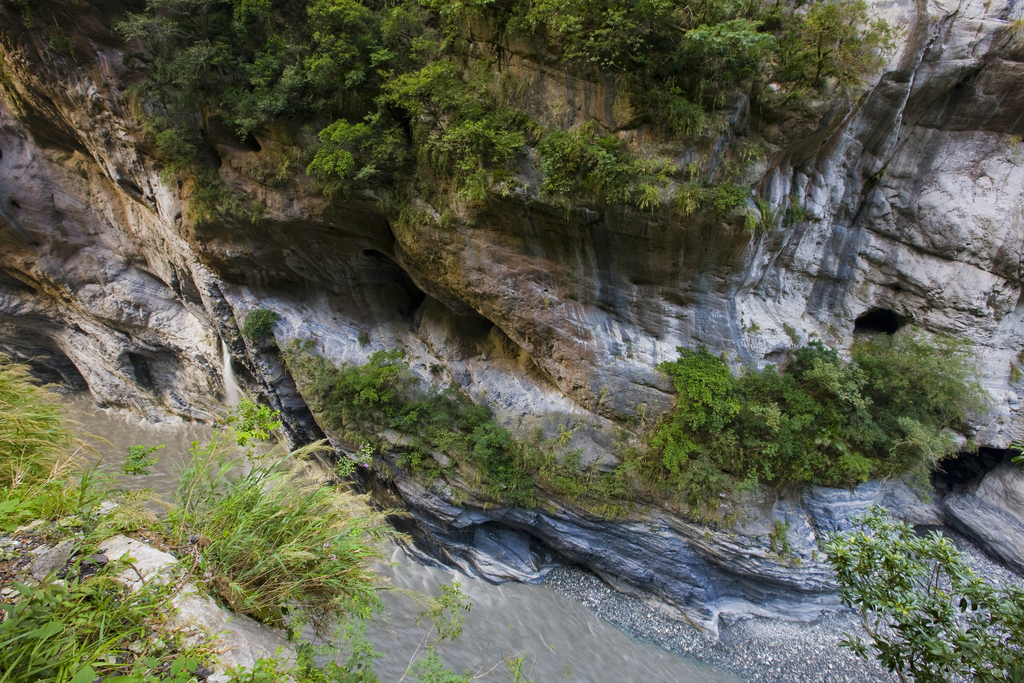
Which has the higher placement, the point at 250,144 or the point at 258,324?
the point at 250,144

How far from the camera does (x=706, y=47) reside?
17.9ft

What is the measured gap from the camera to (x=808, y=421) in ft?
22.7

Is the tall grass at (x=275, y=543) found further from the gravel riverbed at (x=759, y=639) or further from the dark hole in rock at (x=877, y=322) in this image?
the dark hole in rock at (x=877, y=322)

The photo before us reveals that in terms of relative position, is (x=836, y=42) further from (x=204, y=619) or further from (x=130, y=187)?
(x=130, y=187)

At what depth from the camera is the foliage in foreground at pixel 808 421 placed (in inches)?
273

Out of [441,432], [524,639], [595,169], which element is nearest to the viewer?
[595,169]

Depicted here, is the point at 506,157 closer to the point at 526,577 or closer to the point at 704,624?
the point at 526,577

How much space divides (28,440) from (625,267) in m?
6.93

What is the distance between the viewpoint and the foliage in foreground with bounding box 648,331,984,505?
695cm

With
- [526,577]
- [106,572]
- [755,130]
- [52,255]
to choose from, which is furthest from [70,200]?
[755,130]

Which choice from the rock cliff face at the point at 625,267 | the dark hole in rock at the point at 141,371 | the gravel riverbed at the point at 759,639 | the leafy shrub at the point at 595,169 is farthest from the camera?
the dark hole in rock at the point at 141,371

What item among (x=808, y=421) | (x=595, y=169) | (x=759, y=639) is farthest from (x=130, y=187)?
(x=759, y=639)

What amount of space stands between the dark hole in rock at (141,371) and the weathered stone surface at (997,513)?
19.5 meters

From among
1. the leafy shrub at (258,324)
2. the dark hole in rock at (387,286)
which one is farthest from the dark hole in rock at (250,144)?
the leafy shrub at (258,324)
